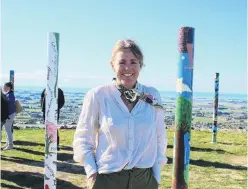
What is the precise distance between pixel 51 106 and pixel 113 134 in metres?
2.17

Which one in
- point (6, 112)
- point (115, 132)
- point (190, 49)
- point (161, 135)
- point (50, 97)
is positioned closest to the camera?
point (115, 132)

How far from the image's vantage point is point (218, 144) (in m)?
11.8

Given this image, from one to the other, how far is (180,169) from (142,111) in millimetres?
2876

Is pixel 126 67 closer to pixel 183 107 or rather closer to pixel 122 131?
pixel 122 131

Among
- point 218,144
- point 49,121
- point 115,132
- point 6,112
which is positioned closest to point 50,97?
point 49,121

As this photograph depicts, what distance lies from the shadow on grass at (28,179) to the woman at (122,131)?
14.0ft

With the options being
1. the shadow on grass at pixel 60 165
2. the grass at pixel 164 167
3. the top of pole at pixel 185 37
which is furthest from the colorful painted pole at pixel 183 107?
the shadow on grass at pixel 60 165

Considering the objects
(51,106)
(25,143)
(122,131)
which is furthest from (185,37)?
(25,143)

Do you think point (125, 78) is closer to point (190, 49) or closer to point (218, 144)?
point (190, 49)

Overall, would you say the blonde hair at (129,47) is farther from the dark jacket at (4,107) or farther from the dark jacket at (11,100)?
the dark jacket at (11,100)

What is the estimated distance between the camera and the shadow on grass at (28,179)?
6.75m

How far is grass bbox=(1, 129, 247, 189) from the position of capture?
6996 mm

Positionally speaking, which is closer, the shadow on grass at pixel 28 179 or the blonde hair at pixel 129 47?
the blonde hair at pixel 129 47

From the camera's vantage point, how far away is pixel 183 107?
529cm
